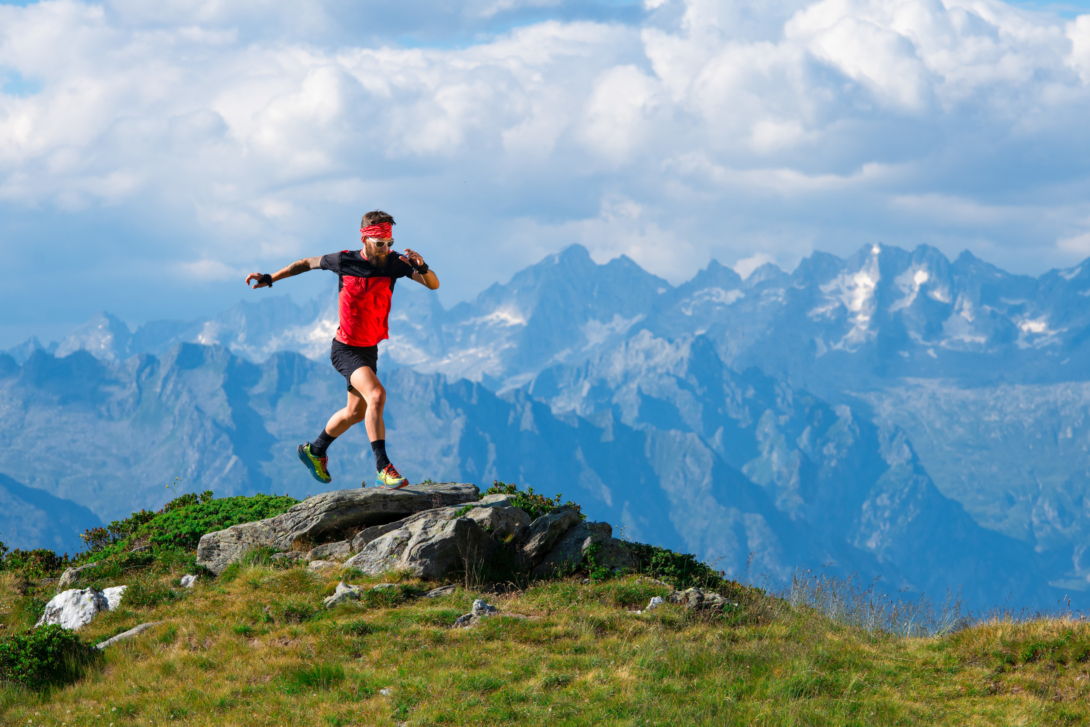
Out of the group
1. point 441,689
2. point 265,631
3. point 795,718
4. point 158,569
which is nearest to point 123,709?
point 265,631

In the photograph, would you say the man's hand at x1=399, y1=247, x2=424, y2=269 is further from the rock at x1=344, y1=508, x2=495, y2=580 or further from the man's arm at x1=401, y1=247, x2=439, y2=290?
the rock at x1=344, y1=508, x2=495, y2=580

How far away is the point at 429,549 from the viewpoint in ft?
44.2

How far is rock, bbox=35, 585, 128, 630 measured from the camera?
43.5 ft

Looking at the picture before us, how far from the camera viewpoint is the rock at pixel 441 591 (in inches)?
508

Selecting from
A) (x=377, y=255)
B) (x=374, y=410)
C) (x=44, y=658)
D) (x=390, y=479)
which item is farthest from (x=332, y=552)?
(x=377, y=255)

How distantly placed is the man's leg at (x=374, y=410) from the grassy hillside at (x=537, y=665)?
234 centimetres

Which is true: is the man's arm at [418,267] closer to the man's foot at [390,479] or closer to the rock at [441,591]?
the man's foot at [390,479]

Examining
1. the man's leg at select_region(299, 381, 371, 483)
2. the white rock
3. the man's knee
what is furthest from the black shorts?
the white rock

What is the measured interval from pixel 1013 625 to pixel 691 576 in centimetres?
478

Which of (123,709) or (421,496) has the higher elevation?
(421,496)

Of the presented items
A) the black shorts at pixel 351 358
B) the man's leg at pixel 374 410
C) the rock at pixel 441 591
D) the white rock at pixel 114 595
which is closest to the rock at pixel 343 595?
the rock at pixel 441 591

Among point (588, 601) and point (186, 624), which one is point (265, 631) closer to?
point (186, 624)

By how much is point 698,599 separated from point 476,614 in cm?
332

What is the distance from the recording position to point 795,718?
30.7ft
